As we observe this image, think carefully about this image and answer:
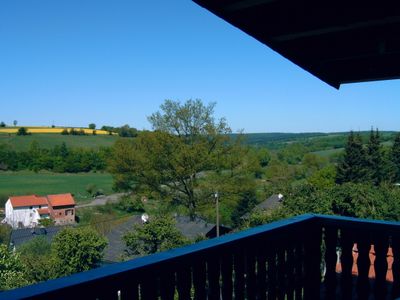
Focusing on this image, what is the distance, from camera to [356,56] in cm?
238

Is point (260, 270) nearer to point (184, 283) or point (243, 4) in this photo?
point (184, 283)

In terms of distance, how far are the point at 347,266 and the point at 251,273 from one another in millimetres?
804

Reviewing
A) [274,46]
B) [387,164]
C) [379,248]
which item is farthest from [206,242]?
[387,164]

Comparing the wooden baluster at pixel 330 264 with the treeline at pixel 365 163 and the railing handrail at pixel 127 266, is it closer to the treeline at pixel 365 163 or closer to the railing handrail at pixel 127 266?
the railing handrail at pixel 127 266

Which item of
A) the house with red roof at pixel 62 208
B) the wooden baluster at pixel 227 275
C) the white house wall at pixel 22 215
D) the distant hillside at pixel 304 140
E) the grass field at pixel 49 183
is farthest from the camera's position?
the distant hillside at pixel 304 140

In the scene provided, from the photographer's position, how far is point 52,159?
5238 centimetres

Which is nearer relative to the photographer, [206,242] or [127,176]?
[206,242]

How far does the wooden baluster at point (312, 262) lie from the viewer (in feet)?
8.08

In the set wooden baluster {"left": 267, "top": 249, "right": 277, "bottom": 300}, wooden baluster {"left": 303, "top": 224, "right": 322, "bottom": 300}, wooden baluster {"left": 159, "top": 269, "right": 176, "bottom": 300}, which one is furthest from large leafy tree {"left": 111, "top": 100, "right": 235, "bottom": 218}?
wooden baluster {"left": 159, "top": 269, "right": 176, "bottom": 300}

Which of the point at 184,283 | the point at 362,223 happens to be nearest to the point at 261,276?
the point at 184,283

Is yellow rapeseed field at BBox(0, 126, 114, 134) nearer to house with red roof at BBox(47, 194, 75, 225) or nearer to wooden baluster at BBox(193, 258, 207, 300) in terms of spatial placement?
house with red roof at BBox(47, 194, 75, 225)

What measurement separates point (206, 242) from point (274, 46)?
3.54 feet

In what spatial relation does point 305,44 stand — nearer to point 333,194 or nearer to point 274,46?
point 274,46

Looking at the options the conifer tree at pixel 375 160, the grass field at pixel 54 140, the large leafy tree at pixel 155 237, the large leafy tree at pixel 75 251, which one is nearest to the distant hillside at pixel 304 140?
the conifer tree at pixel 375 160
